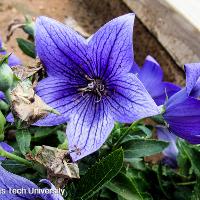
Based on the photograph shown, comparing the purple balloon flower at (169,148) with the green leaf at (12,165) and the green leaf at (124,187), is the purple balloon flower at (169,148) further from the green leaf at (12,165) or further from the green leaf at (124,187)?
the green leaf at (12,165)

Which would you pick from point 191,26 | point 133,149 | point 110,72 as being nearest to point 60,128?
point 133,149

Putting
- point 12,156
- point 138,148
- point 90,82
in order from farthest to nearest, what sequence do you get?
point 138,148 → point 90,82 → point 12,156

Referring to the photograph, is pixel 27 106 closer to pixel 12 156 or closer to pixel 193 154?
pixel 12 156

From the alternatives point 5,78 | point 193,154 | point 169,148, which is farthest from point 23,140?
point 169,148

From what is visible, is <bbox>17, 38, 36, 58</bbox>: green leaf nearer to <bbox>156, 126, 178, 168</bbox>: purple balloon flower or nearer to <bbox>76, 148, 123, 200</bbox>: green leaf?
<bbox>156, 126, 178, 168</bbox>: purple balloon flower

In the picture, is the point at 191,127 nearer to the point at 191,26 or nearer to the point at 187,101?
the point at 187,101

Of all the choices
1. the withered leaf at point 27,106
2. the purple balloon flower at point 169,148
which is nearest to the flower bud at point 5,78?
the withered leaf at point 27,106
